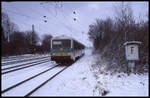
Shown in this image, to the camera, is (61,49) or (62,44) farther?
(62,44)

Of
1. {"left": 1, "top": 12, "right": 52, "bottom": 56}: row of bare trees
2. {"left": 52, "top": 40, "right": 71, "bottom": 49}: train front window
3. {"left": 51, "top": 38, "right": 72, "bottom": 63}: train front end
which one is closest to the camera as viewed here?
{"left": 51, "top": 38, "right": 72, "bottom": 63}: train front end

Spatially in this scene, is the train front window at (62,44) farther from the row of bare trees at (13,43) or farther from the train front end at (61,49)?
the row of bare trees at (13,43)

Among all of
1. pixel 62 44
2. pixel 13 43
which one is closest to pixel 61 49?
pixel 62 44

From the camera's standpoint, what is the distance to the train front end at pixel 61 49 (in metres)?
16.2

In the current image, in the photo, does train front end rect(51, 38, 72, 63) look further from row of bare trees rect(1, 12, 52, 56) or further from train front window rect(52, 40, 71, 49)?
row of bare trees rect(1, 12, 52, 56)

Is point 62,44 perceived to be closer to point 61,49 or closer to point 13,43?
point 61,49

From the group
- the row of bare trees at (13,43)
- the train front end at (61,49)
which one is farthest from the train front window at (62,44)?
the row of bare trees at (13,43)

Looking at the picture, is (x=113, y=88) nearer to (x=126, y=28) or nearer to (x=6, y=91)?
(x=6, y=91)

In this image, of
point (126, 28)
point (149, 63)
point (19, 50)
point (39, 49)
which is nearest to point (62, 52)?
point (126, 28)

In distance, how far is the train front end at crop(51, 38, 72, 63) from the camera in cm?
1623

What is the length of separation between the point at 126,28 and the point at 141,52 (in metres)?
3.50

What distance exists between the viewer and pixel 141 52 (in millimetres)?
10523

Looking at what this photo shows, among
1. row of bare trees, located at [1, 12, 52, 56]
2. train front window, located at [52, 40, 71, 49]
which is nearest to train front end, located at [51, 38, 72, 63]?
train front window, located at [52, 40, 71, 49]

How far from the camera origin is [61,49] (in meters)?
16.4
